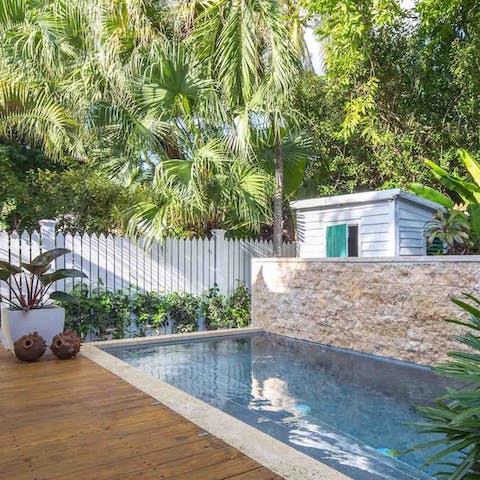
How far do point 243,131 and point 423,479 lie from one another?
6182mm

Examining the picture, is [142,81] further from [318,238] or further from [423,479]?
[423,479]

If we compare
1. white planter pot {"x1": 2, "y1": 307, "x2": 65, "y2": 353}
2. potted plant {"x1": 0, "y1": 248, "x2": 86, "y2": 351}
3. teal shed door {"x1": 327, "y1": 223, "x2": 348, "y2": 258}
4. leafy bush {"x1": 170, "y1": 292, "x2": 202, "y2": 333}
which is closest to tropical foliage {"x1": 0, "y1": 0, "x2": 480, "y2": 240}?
teal shed door {"x1": 327, "y1": 223, "x2": 348, "y2": 258}

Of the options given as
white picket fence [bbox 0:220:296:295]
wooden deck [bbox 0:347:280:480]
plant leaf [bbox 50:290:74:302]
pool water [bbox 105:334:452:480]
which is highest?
white picket fence [bbox 0:220:296:295]

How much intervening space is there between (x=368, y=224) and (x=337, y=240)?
→ 76 centimetres

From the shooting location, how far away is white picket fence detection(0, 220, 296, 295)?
7.41 metres

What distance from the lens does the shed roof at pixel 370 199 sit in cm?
867

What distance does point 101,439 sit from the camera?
9.64 ft

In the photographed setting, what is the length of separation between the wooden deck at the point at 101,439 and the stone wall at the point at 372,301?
3860mm

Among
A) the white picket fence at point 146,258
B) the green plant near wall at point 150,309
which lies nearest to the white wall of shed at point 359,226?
the white picket fence at point 146,258

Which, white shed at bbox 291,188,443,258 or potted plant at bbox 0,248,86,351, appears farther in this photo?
white shed at bbox 291,188,443,258

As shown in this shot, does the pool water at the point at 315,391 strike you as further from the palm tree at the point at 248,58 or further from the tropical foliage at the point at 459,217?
the palm tree at the point at 248,58

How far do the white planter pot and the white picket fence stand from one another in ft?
6.27

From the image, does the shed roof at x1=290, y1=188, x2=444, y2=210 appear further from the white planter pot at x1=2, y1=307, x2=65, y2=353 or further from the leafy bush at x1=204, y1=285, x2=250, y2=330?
the white planter pot at x1=2, y1=307, x2=65, y2=353

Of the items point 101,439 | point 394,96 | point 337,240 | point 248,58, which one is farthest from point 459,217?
point 101,439
